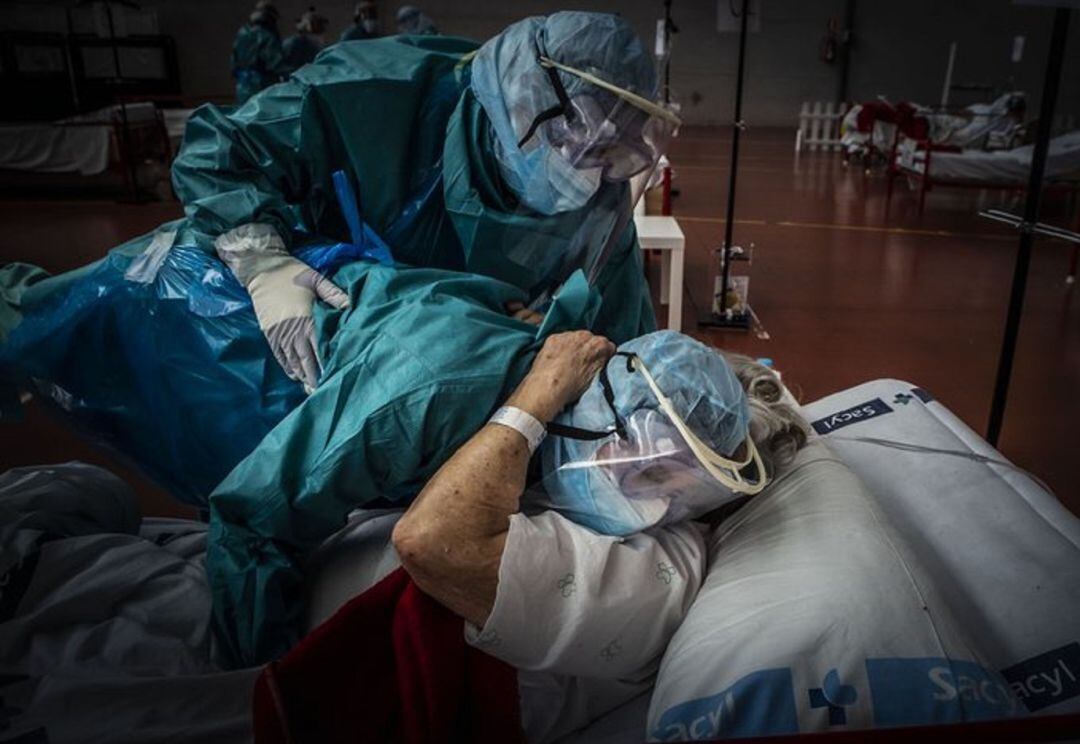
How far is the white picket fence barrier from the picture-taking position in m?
9.72

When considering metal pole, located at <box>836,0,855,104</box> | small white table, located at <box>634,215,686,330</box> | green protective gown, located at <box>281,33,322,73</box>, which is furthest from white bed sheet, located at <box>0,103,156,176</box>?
metal pole, located at <box>836,0,855,104</box>

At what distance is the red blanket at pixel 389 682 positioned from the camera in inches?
36.8

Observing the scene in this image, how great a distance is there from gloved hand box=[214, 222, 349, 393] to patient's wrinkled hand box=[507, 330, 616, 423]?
1.35 feet

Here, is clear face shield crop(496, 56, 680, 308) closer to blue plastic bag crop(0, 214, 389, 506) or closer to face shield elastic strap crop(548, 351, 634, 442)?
blue plastic bag crop(0, 214, 389, 506)

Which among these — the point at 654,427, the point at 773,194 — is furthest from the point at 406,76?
the point at 773,194

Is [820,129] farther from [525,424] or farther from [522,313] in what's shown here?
[525,424]

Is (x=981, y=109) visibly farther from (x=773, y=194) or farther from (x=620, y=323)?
(x=620, y=323)

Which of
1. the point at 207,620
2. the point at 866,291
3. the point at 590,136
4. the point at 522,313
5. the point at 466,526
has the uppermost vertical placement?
the point at 590,136

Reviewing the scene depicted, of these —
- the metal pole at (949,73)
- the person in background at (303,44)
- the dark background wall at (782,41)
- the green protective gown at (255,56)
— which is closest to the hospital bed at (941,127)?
the metal pole at (949,73)

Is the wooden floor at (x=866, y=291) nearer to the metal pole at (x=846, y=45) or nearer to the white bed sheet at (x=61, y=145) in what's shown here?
the white bed sheet at (x=61, y=145)

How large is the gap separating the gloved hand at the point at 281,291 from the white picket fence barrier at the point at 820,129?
30.2 ft

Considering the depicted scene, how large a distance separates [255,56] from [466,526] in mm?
6680

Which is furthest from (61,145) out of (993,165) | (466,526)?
(993,165)

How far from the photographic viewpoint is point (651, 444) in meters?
1.02
